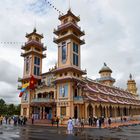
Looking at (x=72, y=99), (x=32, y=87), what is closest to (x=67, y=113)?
(x=72, y=99)

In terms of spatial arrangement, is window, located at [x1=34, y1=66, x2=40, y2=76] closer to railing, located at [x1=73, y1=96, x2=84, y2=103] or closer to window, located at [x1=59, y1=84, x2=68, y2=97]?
window, located at [x1=59, y1=84, x2=68, y2=97]

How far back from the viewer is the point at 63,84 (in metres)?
42.0

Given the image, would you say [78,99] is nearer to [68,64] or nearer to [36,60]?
[68,64]

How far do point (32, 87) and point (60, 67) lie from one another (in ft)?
32.6

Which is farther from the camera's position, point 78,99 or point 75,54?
point 75,54

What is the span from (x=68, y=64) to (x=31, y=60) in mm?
14859

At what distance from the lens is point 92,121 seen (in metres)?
36.5

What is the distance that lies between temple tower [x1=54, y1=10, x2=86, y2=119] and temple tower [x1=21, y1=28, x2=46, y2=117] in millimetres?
10103

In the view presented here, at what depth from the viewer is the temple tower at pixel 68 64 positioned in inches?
1589

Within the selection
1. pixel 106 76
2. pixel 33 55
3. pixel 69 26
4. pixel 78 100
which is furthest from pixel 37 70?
pixel 106 76

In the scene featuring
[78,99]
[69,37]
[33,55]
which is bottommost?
[78,99]

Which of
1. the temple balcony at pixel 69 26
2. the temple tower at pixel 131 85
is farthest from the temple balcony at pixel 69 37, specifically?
the temple tower at pixel 131 85

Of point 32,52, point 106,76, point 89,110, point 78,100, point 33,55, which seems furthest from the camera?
point 106,76

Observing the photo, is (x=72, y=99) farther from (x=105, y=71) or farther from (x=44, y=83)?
(x=105, y=71)
